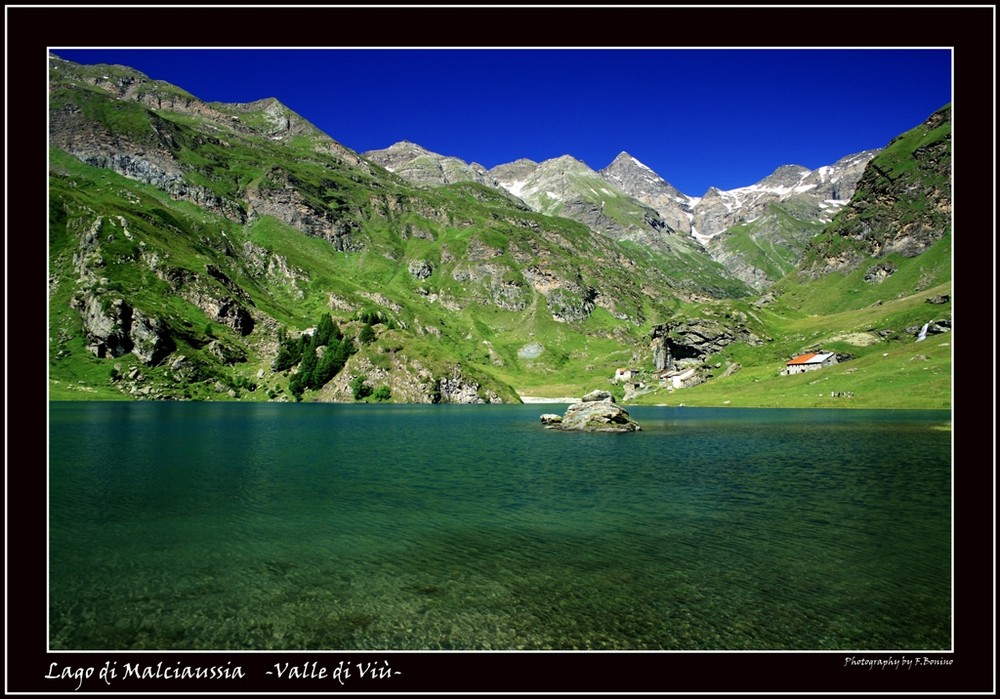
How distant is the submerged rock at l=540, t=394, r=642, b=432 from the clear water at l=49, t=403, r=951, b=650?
47.4 m

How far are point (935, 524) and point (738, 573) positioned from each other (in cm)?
1854

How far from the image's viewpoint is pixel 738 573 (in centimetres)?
2541

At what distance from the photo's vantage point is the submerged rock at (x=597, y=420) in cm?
10925

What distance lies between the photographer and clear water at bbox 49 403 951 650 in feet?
64.2

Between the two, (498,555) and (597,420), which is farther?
(597,420)

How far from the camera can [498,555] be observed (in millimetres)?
28328

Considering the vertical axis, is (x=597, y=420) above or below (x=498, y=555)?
below

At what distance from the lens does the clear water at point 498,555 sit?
19.6 m

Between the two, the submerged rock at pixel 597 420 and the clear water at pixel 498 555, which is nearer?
the clear water at pixel 498 555

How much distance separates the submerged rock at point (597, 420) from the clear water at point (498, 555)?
47.4m

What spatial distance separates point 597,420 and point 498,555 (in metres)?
85.9

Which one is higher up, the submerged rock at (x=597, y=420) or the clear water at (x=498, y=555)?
the clear water at (x=498, y=555)
